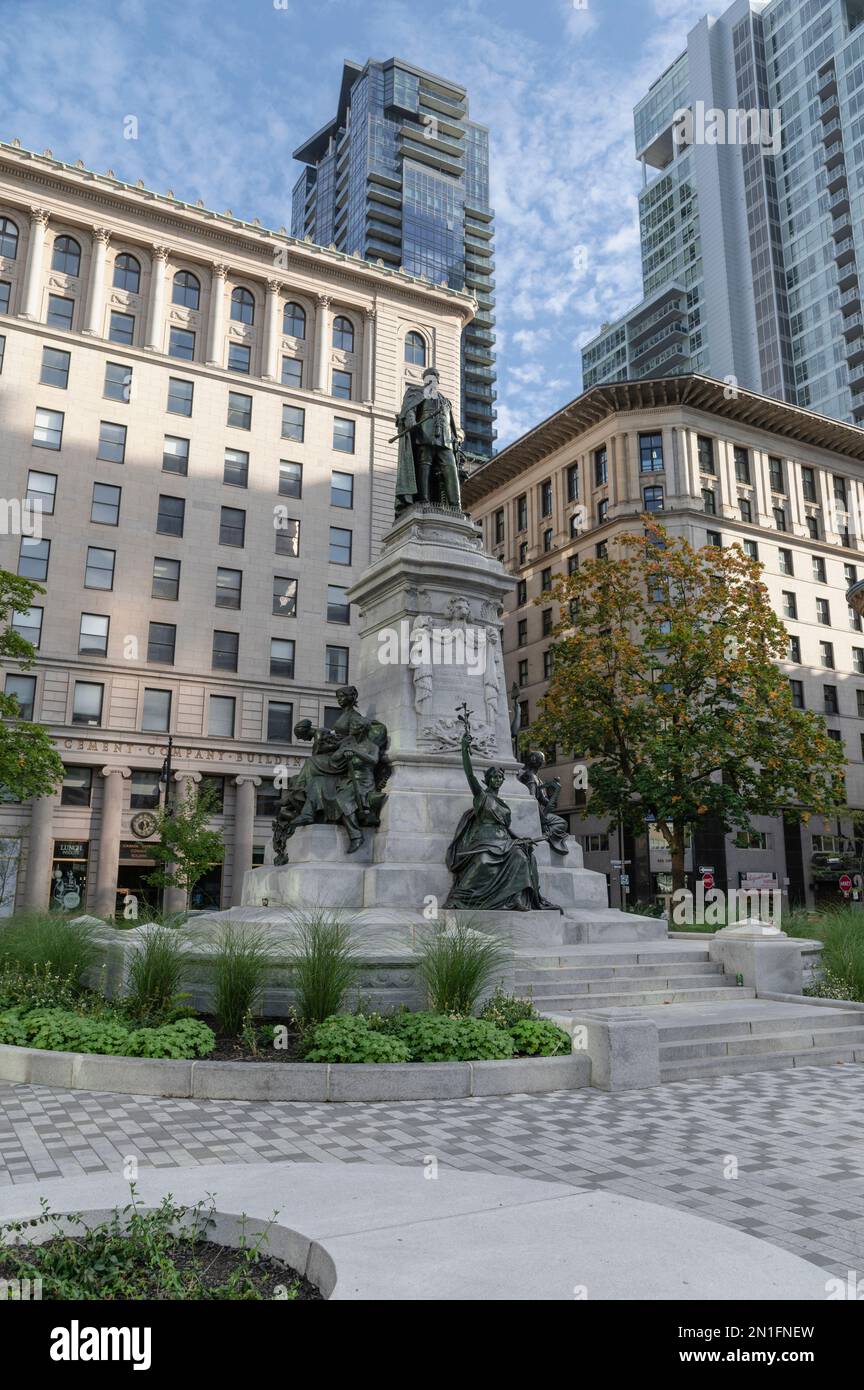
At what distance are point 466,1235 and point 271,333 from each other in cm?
5753

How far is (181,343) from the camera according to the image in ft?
179

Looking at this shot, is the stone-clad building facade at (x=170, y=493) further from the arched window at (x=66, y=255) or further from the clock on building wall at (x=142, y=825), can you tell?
the clock on building wall at (x=142, y=825)

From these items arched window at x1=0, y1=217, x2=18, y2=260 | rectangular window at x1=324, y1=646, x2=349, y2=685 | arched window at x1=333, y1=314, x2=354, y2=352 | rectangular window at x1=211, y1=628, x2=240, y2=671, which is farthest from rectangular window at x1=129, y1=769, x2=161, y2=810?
arched window at x1=333, y1=314, x2=354, y2=352

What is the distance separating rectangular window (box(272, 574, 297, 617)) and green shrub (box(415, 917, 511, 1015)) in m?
43.1

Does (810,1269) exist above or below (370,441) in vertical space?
below

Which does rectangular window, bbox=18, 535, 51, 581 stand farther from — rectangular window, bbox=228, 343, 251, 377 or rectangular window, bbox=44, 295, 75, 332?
rectangular window, bbox=228, 343, 251, 377

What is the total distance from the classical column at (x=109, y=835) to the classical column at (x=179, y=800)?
2397 millimetres

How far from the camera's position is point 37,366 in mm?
49781

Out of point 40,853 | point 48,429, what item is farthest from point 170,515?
point 40,853

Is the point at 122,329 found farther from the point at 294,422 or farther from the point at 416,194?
the point at 416,194

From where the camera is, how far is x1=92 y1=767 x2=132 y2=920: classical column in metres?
46.6

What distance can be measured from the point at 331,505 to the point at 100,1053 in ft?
157

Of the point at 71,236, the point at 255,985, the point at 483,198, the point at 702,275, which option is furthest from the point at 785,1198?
the point at 483,198
